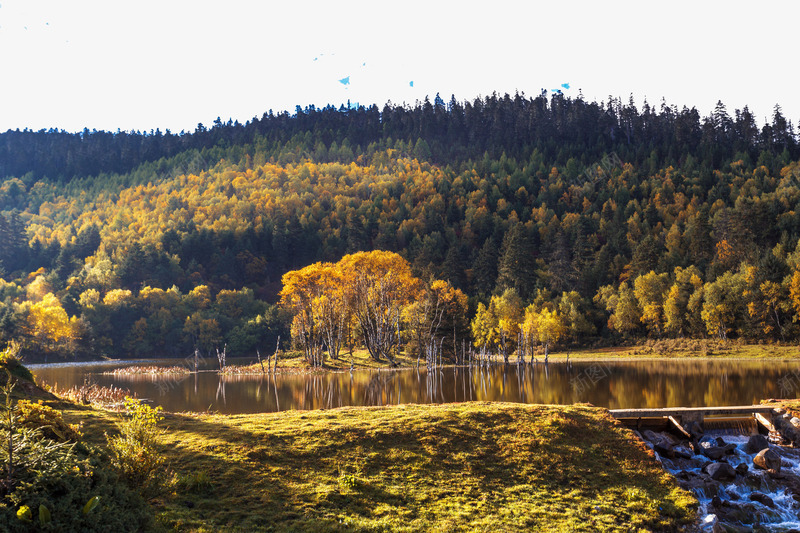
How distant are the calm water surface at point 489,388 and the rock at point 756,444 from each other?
8.71 metres

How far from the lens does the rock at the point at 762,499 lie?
14406mm

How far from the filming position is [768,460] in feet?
56.0

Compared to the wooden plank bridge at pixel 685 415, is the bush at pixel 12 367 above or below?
above

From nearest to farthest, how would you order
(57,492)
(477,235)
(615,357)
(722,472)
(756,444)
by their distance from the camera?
(57,492) < (722,472) < (756,444) < (615,357) < (477,235)

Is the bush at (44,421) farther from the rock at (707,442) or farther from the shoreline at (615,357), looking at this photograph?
the shoreline at (615,357)

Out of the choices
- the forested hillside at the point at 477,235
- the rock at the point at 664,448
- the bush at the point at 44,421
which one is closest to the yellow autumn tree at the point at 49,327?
the forested hillside at the point at 477,235

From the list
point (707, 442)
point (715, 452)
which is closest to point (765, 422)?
point (707, 442)

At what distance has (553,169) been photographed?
524ft

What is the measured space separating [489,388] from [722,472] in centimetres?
2388

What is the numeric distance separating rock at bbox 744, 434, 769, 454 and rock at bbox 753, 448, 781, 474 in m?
1.70

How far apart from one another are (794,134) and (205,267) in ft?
571

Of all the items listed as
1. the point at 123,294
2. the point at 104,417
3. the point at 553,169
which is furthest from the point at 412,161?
the point at 104,417

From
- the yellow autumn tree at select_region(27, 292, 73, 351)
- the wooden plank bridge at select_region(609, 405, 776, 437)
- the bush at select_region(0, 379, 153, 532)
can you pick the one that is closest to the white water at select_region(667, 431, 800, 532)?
the wooden plank bridge at select_region(609, 405, 776, 437)

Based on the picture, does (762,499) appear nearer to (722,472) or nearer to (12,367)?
(722,472)
